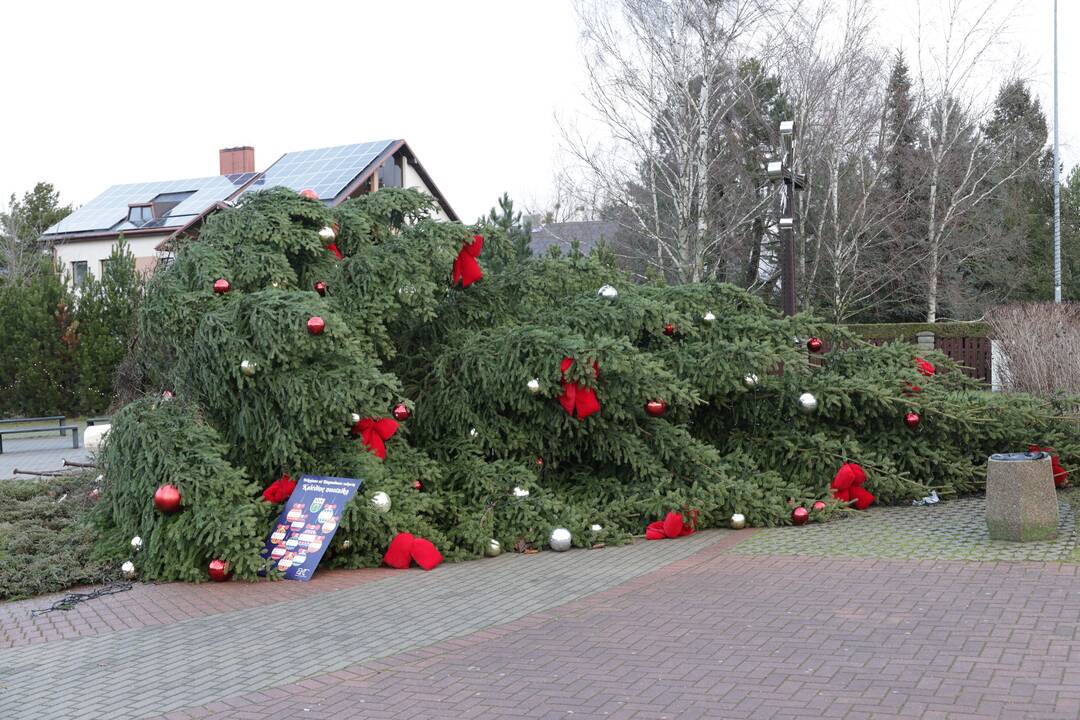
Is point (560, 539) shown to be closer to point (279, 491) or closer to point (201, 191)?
point (279, 491)

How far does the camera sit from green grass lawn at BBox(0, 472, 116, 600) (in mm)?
7676

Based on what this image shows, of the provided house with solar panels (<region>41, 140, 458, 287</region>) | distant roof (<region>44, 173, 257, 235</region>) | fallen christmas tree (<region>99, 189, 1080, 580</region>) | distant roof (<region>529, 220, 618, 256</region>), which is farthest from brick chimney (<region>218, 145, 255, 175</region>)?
fallen christmas tree (<region>99, 189, 1080, 580</region>)

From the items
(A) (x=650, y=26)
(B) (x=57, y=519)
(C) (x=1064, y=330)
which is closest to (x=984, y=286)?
(A) (x=650, y=26)

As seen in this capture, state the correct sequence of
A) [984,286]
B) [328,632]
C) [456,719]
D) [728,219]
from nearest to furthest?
1. [456,719]
2. [328,632]
3. [728,219]
4. [984,286]

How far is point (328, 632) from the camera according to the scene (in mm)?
6215

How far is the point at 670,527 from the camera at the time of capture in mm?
8812

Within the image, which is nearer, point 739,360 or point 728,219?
point 739,360

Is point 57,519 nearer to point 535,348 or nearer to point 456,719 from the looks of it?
point 535,348

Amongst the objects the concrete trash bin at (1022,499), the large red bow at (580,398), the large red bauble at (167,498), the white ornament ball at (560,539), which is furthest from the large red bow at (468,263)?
the concrete trash bin at (1022,499)

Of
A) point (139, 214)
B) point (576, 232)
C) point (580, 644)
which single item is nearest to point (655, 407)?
point (580, 644)

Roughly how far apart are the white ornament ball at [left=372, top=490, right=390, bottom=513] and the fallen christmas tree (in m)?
0.02

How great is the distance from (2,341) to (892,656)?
86.4 feet

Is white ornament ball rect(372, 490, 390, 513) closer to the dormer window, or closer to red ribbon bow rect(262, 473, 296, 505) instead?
red ribbon bow rect(262, 473, 296, 505)

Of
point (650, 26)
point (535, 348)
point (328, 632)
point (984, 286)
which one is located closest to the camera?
point (328, 632)
